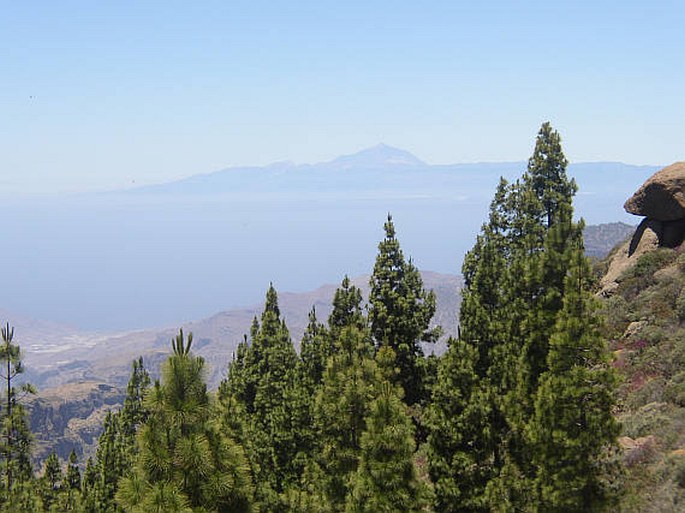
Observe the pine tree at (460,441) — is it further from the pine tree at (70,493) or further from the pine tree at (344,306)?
the pine tree at (70,493)

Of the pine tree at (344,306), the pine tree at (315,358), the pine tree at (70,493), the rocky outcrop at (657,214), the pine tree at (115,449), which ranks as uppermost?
the rocky outcrop at (657,214)

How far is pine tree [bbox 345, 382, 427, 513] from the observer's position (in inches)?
751

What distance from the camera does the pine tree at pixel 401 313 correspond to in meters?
29.6

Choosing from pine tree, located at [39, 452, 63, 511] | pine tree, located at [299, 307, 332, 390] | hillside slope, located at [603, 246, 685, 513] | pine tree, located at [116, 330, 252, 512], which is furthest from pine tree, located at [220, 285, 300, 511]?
hillside slope, located at [603, 246, 685, 513]

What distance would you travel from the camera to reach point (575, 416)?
1886 centimetres

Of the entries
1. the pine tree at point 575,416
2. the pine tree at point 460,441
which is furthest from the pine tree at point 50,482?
the pine tree at point 575,416

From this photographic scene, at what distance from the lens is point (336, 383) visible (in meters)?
23.4

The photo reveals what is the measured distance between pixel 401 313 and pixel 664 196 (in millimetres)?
21855

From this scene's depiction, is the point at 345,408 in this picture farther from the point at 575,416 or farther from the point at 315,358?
the point at 315,358

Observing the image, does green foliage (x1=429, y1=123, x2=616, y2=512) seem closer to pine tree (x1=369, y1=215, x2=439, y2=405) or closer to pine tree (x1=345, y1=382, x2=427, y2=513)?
pine tree (x1=369, y1=215, x2=439, y2=405)

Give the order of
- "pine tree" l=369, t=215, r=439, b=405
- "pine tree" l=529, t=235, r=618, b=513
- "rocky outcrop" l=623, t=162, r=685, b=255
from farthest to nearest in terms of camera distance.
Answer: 1. "rocky outcrop" l=623, t=162, r=685, b=255
2. "pine tree" l=369, t=215, r=439, b=405
3. "pine tree" l=529, t=235, r=618, b=513

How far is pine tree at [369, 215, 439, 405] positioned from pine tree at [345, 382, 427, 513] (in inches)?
385

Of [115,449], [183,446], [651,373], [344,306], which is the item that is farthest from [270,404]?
[183,446]

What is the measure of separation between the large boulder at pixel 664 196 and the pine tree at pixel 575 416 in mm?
24242
